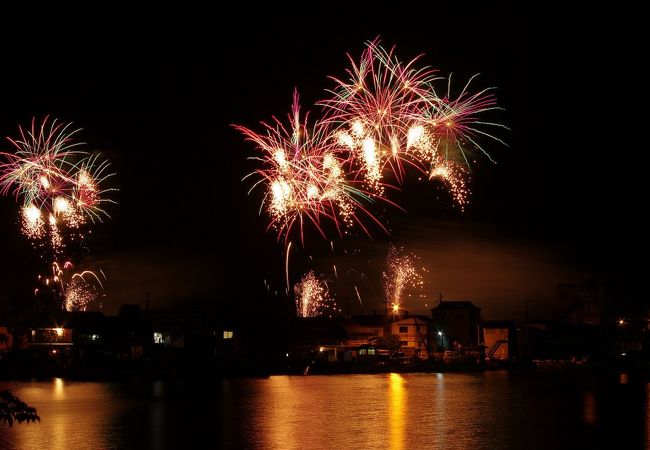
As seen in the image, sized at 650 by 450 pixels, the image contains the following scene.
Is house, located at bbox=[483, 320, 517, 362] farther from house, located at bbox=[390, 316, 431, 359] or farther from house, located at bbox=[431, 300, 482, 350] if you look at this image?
house, located at bbox=[390, 316, 431, 359]

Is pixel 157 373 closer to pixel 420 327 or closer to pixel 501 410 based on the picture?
pixel 501 410

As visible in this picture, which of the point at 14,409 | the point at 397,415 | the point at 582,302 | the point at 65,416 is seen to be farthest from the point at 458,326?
the point at 14,409

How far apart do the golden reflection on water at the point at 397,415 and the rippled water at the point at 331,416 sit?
3 cm

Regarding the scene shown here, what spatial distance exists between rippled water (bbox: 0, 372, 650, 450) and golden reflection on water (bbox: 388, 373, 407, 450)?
3 centimetres

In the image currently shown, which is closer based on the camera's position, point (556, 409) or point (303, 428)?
point (303, 428)

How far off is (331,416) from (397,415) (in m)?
1.67

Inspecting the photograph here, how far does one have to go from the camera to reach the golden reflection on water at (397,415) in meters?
14.7

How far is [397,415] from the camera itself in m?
18.9

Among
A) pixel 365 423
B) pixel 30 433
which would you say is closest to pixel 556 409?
pixel 365 423

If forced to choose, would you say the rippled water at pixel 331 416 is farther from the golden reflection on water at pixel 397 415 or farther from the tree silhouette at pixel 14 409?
the tree silhouette at pixel 14 409

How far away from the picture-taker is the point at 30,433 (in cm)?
1533

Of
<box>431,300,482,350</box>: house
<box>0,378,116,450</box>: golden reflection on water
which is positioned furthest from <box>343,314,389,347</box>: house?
<box>0,378,116,450</box>: golden reflection on water

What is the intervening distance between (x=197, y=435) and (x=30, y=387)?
14.9 m

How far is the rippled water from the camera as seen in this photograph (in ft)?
48.2
